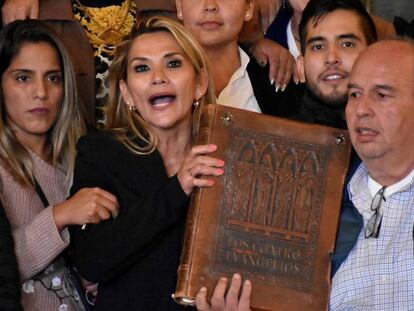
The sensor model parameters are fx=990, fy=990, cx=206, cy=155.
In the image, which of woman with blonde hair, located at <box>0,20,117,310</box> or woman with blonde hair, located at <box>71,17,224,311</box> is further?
woman with blonde hair, located at <box>0,20,117,310</box>

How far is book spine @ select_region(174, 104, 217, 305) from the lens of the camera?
2.37 metres

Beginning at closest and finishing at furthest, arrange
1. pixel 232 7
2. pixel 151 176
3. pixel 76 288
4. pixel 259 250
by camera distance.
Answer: pixel 259 250 → pixel 151 176 → pixel 76 288 → pixel 232 7

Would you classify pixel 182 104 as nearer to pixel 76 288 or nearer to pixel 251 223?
pixel 251 223

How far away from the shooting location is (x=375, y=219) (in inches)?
95.3

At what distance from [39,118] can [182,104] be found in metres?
0.50

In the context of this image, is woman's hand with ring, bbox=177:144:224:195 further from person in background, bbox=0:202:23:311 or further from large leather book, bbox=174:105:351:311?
person in background, bbox=0:202:23:311

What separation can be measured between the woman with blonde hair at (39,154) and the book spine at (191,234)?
33 centimetres

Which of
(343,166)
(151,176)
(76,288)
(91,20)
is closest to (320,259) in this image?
(343,166)

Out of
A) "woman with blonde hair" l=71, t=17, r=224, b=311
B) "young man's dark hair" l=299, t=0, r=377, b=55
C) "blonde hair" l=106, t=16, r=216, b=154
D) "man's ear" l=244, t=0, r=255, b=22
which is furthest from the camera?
"man's ear" l=244, t=0, r=255, b=22

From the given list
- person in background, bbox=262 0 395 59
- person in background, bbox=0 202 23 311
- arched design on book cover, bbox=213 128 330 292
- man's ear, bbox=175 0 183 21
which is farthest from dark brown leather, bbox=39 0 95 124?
arched design on book cover, bbox=213 128 330 292

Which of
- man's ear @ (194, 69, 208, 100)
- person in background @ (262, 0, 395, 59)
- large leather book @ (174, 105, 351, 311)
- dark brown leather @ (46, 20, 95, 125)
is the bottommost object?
large leather book @ (174, 105, 351, 311)

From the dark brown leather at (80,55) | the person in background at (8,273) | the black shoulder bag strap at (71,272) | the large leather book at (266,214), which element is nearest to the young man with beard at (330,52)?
the large leather book at (266,214)

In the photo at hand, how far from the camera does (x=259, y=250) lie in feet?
7.91

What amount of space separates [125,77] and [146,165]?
311 mm
